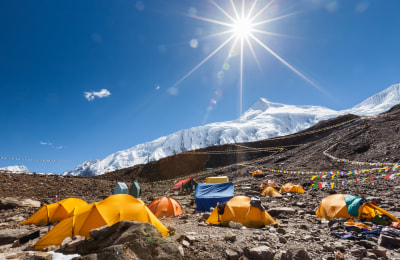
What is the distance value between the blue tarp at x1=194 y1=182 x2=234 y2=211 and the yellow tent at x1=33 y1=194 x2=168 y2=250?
640cm

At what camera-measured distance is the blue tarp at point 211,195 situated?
12326 mm

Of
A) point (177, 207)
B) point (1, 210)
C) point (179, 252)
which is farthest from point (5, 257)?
point (1, 210)

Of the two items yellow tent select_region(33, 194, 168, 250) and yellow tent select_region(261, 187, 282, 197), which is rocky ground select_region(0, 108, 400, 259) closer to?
yellow tent select_region(33, 194, 168, 250)

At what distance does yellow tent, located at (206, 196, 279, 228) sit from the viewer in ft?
25.4

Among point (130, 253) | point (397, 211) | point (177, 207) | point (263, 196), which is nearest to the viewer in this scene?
point (130, 253)

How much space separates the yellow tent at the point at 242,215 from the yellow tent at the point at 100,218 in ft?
9.66

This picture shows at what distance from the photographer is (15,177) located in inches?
818

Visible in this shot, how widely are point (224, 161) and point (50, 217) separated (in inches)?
1321

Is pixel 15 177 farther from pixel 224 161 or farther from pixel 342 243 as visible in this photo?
pixel 224 161

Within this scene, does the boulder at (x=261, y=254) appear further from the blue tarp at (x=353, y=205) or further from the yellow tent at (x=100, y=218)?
the blue tarp at (x=353, y=205)

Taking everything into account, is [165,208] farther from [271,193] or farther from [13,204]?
[13,204]

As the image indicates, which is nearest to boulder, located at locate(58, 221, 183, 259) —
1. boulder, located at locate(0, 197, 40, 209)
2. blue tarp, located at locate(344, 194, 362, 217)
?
blue tarp, located at locate(344, 194, 362, 217)

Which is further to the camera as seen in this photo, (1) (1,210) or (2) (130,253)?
(1) (1,210)

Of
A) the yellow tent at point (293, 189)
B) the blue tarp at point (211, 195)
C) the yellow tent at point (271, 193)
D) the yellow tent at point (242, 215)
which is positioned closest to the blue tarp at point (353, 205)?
the yellow tent at point (242, 215)
